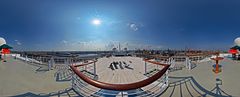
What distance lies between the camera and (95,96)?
2.34m

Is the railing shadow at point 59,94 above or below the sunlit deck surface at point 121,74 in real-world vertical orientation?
below

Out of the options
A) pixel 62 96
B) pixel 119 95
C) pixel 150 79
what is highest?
pixel 150 79

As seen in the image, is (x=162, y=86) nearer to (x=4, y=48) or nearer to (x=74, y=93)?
(x=74, y=93)

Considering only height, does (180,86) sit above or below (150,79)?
below

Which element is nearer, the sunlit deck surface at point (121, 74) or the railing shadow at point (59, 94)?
the railing shadow at point (59, 94)

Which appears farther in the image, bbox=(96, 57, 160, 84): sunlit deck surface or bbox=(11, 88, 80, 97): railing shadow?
bbox=(96, 57, 160, 84): sunlit deck surface

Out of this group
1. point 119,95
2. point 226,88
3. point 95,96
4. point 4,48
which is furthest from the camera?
point 4,48

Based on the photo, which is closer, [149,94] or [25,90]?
[149,94]

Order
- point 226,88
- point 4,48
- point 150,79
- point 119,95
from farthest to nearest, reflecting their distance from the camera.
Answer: point 4,48
point 226,88
point 119,95
point 150,79

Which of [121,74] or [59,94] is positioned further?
[121,74]

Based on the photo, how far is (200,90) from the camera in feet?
8.91

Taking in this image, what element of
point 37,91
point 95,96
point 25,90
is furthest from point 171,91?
point 25,90

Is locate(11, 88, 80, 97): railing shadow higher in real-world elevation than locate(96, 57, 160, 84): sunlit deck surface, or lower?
lower

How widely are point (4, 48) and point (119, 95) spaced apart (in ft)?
36.5
